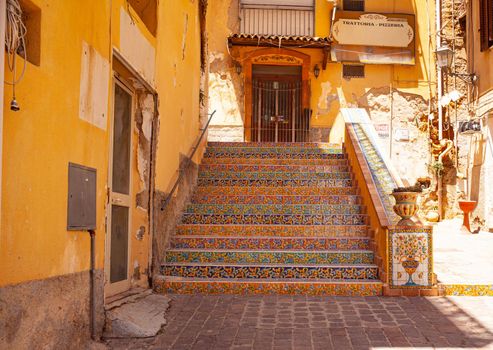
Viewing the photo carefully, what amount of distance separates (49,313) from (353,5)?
1380 cm

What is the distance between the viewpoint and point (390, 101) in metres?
15.0

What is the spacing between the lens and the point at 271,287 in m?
6.06

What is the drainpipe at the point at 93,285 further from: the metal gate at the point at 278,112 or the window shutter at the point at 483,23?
the window shutter at the point at 483,23

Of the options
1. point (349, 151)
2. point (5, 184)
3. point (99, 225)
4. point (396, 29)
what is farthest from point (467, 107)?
point (5, 184)

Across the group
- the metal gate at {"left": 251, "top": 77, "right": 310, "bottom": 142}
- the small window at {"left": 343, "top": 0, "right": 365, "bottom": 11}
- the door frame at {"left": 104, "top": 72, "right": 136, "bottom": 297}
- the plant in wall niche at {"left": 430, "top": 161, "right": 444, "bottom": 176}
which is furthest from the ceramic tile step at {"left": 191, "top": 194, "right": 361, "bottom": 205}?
the small window at {"left": 343, "top": 0, "right": 365, "bottom": 11}

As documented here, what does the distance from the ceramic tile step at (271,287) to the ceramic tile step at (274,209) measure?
178 cm

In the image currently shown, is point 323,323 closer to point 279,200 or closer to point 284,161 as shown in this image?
point 279,200

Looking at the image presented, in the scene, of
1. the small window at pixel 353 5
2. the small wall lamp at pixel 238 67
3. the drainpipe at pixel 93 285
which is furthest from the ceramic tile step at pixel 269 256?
the small window at pixel 353 5

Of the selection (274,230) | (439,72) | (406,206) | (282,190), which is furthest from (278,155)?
(439,72)

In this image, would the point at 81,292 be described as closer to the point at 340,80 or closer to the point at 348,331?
the point at 348,331

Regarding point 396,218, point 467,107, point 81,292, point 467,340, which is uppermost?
point 467,107

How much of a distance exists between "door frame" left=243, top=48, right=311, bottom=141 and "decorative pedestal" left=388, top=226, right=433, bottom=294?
8936mm

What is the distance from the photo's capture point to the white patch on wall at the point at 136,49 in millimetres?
4934

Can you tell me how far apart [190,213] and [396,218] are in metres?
2.91
